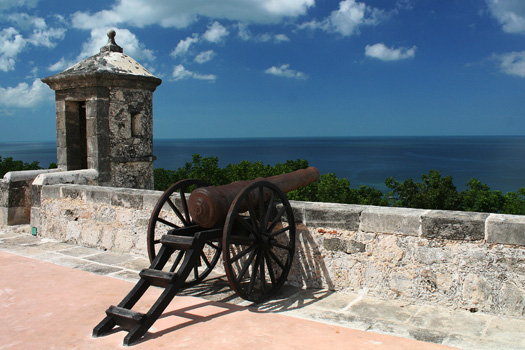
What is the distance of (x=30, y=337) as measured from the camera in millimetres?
3309

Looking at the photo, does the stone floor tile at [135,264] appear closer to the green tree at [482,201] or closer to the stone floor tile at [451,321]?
the stone floor tile at [451,321]

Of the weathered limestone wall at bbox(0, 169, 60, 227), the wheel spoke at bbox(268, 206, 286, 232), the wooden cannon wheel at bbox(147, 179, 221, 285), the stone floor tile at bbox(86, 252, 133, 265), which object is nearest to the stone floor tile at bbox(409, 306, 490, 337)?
the wheel spoke at bbox(268, 206, 286, 232)

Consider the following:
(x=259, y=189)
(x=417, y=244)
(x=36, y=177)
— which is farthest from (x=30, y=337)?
(x=36, y=177)

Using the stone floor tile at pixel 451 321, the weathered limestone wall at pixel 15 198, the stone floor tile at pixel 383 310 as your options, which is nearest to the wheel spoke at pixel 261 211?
the stone floor tile at pixel 383 310

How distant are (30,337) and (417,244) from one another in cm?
305

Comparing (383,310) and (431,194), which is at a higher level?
(383,310)

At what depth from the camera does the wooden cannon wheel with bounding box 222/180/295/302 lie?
12.4ft

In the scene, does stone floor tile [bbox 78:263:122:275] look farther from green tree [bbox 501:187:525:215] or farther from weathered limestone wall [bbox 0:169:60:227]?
green tree [bbox 501:187:525:215]

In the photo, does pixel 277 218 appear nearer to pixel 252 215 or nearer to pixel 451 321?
pixel 252 215

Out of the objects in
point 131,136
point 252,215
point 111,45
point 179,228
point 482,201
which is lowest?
point 482,201

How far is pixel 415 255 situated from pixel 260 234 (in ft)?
4.32

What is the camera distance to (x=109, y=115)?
25.5ft

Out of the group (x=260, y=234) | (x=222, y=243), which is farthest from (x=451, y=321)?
(x=222, y=243)

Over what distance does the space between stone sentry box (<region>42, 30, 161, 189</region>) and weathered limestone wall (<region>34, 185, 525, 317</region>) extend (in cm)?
444
